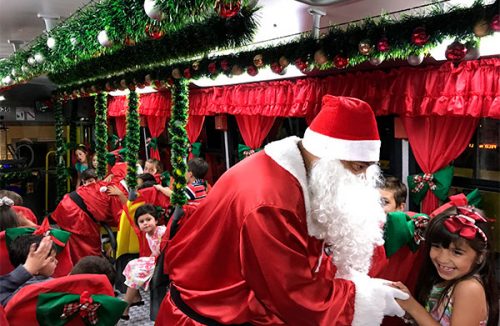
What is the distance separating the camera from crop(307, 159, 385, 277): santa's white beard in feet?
5.32

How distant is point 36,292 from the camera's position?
1.97 m

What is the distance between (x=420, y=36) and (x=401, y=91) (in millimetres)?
1344

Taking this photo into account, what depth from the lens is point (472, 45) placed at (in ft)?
8.93

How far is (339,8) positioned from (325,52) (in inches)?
16.6

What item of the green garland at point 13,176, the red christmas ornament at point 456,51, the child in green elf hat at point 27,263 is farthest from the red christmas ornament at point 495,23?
the green garland at point 13,176

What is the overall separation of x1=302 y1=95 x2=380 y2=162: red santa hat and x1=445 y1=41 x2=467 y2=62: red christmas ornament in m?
1.42

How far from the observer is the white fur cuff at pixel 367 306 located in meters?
1.57

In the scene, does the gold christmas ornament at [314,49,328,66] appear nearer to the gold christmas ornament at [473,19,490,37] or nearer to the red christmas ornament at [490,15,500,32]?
the gold christmas ornament at [473,19,490,37]

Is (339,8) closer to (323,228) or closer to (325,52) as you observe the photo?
(325,52)

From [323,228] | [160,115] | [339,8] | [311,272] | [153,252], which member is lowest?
[153,252]

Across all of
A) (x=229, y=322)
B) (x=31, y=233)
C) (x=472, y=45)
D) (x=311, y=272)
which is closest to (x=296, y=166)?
(x=311, y=272)

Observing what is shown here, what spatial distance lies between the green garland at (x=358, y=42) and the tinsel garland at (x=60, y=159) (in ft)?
12.4

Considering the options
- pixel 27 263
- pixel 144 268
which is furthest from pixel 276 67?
pixel 27 263

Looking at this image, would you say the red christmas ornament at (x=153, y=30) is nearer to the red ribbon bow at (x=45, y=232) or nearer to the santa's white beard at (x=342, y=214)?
the santa's white beard at (x=342, y=214)
